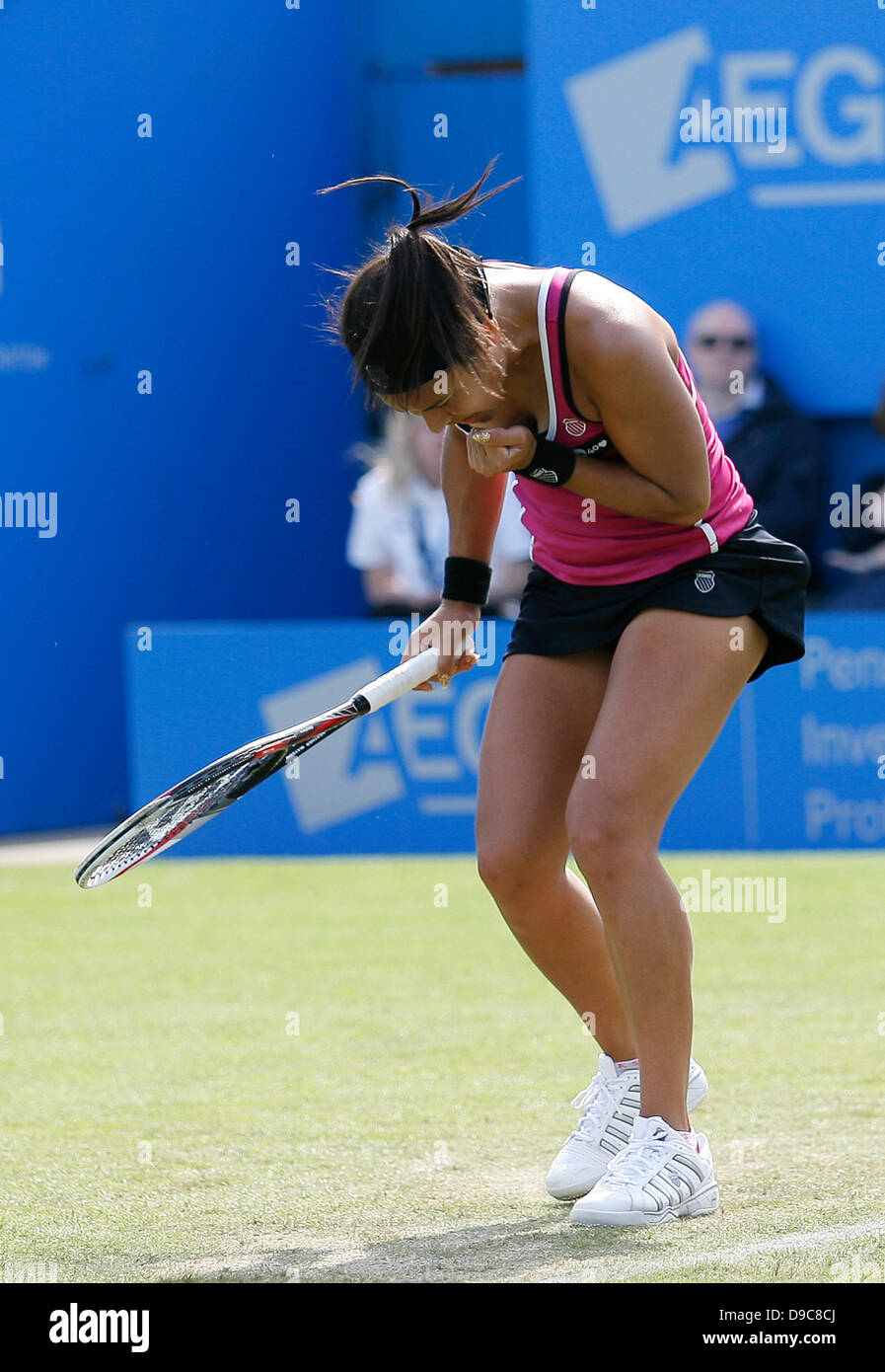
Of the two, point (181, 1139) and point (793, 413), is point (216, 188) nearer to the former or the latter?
point (793, 413)

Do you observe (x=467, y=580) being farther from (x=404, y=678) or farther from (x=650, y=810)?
(x=650, y=810)

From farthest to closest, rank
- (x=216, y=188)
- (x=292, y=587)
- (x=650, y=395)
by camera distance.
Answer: (x=292, y=587) → (x=216, y=188) → (x=650, y=395)

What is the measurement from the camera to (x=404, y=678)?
143 inches

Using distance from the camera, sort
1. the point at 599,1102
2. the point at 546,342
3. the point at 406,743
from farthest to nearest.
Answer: the point at 406,743 < the point at 599,1102 < the point at 546,342

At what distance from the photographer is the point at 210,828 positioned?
28.1ft

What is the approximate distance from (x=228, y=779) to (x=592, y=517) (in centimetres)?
91

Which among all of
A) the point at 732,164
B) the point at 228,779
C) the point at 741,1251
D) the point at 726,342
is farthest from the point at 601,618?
the point at 732,164

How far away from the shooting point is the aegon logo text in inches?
371
